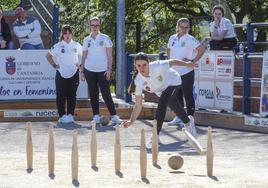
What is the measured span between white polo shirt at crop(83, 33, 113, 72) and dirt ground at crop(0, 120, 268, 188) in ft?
3.97

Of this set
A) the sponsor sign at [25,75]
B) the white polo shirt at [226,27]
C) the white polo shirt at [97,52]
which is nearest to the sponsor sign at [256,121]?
the white polo shirt at [226,27]

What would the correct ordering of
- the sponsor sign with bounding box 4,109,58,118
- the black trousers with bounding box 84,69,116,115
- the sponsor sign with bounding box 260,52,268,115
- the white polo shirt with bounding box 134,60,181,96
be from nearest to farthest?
the white polo shirt with bounding box 134,60,181,96
the sponsor sign with bounding box 260,52,268,115
the black trousers with bounding box 84,69,116,115
the sponsor sign with bounding box 4,109,58,118

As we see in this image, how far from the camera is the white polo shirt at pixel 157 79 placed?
12.2 metres

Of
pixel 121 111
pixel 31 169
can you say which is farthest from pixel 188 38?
pixel 31 169

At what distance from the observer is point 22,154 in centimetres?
1212

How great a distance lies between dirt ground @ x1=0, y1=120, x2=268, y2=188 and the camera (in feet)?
31.5

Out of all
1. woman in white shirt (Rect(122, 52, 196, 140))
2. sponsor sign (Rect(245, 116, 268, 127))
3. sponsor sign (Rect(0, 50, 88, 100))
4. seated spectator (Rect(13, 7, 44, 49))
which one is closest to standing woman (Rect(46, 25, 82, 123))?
sponsor sign (Rect(0, 50, 88, 100))

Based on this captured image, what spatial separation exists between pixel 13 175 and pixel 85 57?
20.2ft

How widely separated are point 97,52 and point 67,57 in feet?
2.72

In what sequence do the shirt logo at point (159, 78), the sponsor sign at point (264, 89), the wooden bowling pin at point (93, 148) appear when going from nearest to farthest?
the wooden bowling pin at point (93, 148), the shirt logo at point (159, 78), the sponsor sign at point (264, 89)

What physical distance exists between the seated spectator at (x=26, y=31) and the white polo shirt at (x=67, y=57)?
262 cm

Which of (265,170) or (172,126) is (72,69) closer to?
(172,126)

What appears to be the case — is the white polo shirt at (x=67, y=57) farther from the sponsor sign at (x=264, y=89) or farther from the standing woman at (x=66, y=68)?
the sponsor sign at (x=264, y=89)

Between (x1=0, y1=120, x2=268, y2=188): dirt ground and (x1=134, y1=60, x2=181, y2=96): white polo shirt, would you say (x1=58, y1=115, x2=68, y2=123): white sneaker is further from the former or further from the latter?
(x1=134, y1=60, x2=181, y2=96): white polo shirt
